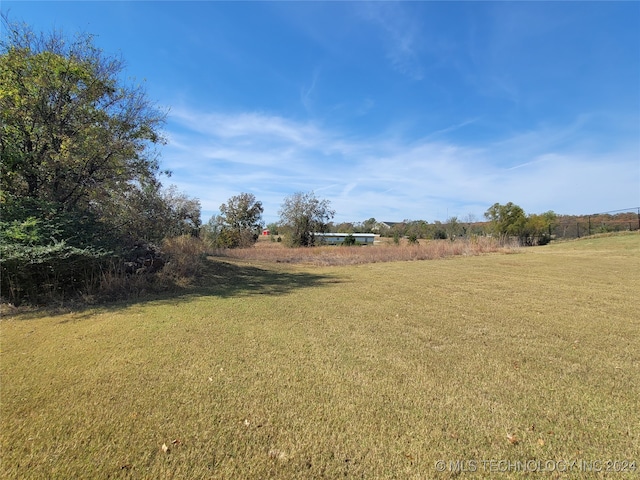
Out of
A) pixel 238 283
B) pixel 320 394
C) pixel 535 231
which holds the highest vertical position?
pixel 535 231

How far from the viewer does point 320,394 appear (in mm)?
2645

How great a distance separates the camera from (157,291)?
741cm

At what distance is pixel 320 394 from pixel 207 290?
5825mm

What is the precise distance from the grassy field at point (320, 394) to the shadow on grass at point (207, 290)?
1.19 feet

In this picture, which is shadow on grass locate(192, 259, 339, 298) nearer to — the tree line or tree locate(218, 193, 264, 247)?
the tree line

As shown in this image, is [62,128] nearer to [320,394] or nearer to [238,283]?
[238,283]

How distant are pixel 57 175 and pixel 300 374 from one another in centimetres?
750

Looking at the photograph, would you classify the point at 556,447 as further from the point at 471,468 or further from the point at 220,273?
the point at 220,273

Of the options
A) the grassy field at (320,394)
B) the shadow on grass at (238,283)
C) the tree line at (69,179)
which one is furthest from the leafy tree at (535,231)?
the tree line at (69,179)

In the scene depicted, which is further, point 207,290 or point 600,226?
point 600,226

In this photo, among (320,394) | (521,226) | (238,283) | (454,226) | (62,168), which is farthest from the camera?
(454,226)

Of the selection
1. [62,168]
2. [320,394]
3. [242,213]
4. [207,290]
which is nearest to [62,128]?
[62,168]

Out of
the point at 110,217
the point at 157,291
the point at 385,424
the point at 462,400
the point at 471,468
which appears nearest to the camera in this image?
the point at 471,468

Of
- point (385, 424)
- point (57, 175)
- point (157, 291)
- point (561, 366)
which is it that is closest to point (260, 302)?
point (157, 291)
